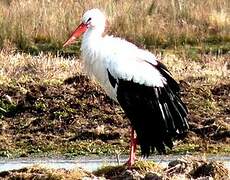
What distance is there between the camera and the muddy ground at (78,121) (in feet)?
36.8

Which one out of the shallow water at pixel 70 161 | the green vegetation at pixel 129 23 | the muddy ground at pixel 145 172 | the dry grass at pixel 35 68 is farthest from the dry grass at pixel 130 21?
the muddy ground at pixel 145 172

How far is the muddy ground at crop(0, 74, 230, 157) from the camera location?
11.2 metres

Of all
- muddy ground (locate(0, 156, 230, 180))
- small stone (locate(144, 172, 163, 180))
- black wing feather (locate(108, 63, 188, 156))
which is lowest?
muddy ground (locate(0, 156, 230, 180))

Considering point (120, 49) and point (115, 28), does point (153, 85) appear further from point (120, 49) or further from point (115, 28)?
point (115, 28)

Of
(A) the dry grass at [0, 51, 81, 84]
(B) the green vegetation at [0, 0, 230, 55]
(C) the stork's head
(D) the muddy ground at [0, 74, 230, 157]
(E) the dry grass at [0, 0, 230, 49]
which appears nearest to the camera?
(C) the stork's head

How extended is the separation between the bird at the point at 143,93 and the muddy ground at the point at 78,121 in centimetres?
193

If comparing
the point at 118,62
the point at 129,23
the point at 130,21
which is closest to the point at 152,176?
the point at 118,62

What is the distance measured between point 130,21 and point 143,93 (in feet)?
31.8

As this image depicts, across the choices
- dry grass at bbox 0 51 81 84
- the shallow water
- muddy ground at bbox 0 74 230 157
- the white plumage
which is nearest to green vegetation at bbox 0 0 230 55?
dry grass at bbox 0 51 81 84

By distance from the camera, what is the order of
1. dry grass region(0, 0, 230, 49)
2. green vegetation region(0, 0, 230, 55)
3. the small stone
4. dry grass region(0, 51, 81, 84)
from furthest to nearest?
dry grass region(0, 0, 230, 49), green vegetation region(0, 0, 230, 55), dry grass region(0, 51, 81, 84), the small stone

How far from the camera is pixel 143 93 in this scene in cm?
899

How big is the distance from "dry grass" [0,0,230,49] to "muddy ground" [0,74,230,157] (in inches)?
156

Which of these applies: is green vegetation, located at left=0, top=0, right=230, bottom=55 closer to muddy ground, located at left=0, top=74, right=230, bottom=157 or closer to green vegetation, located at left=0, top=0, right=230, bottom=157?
green vegetation, located at left=0, top=0, right=230, bottom=157

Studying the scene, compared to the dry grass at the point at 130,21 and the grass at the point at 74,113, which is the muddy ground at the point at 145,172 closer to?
the grass at the point at 74,113
